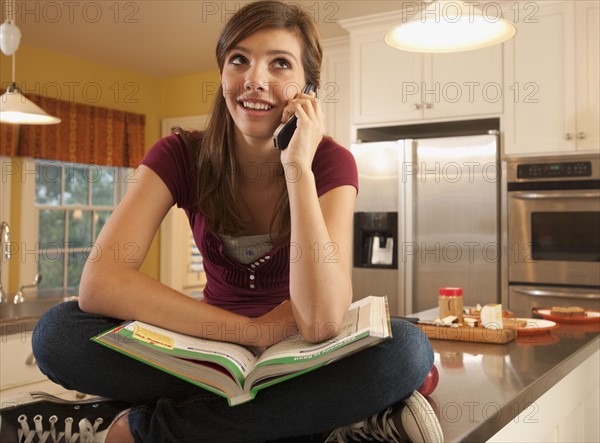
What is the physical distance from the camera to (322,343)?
0.89 meters

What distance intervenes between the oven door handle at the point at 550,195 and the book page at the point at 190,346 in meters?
2.83

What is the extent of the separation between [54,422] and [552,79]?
10.8ft

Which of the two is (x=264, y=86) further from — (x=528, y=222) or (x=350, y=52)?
(x=350, y=52)

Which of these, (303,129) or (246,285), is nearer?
(303,129)

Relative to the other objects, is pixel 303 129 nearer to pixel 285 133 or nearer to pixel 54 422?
pixel 285 133

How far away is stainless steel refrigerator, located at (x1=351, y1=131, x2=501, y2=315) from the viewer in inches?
140

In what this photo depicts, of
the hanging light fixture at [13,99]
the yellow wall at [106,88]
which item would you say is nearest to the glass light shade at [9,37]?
the hanging light fixture at [13,99]

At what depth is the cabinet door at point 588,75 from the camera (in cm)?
337

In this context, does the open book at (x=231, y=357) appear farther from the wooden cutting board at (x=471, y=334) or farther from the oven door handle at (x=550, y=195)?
the oven door handle at (x=550, y=195)

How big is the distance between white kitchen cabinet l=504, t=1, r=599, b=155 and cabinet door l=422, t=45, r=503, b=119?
69 millimetres

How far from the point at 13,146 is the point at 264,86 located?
12.2ft

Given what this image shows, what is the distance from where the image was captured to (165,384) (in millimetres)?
893

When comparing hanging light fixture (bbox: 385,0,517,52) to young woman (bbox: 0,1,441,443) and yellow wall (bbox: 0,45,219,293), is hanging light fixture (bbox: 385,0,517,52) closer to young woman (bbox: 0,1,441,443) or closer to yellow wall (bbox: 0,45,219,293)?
young woman (bbox: 0,1,441,443)

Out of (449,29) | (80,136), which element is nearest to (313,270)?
(449,29)
